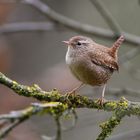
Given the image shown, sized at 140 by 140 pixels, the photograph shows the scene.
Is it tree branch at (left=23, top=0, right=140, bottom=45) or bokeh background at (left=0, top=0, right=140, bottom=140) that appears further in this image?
bokeh background at (left=0, top=0, right=140, bottom=140)

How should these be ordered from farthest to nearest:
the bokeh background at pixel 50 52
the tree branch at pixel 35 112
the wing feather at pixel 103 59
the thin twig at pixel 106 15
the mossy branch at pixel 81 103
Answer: the bokeh background at pixel 50 52
the thin twig at pixel 106 15
the wing feather at pixel 103 59
the tree branch at pixel 35 112
the mossy branch at pixel 81 103

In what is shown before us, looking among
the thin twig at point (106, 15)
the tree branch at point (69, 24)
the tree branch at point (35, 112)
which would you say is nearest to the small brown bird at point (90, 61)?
the tree branch at point (35, 112)

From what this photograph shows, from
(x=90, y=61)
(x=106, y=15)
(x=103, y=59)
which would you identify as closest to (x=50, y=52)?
(x=106, y=15)

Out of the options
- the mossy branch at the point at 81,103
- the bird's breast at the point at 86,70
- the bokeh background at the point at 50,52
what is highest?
the bokeh background at the point at 50,52

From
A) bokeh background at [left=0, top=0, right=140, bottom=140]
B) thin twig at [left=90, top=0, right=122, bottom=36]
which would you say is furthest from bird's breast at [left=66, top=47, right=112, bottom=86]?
bokeh background at [left=0, top=0, right=140, bottom=140]

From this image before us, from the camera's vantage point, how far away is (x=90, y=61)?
4.09m

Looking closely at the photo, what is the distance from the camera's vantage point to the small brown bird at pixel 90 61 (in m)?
3.89

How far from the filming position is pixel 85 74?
3859mm

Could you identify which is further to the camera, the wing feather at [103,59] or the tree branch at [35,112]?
the wing feather at [103,59]

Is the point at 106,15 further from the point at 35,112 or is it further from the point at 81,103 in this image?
the point at 81,103

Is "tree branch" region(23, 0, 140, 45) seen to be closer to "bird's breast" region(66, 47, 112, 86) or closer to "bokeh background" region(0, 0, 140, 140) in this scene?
"bokeh background" region(0, 0, 140, 140)

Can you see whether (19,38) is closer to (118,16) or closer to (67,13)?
(67,13)

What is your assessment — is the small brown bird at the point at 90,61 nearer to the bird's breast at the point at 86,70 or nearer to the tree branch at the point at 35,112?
the bird's breast at the point at 86,70

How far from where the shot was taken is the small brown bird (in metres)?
3.89
